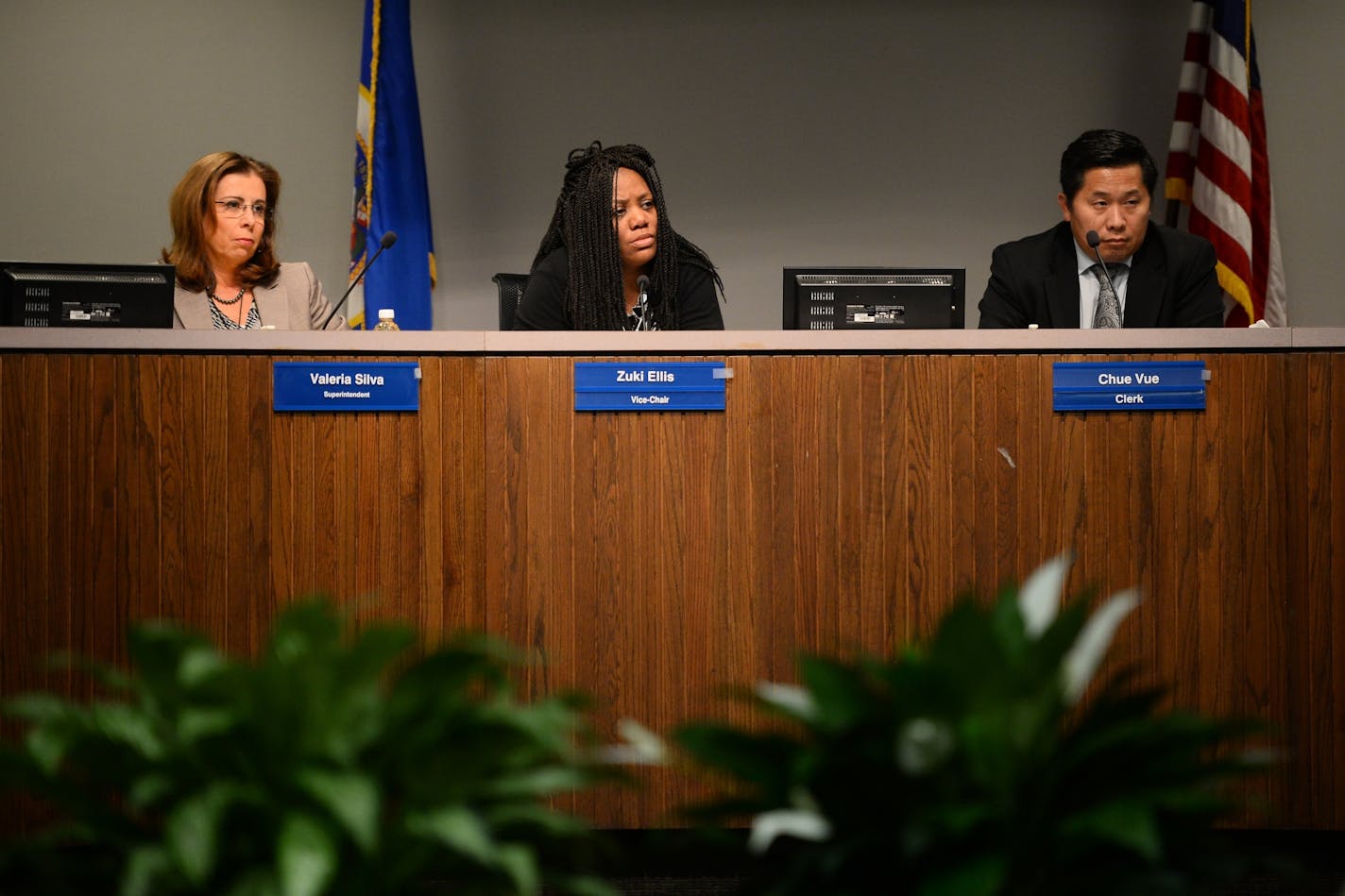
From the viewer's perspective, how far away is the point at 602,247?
3.53 meters

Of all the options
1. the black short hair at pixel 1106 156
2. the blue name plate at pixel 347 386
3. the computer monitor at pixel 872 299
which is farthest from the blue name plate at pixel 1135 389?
the blue name plate at pixel 347 386

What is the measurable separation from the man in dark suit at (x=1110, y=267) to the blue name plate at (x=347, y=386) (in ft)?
5.30

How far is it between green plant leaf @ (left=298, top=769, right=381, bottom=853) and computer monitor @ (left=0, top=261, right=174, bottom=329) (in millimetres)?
2243

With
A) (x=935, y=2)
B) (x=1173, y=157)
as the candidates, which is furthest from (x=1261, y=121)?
(x=935, y=2)

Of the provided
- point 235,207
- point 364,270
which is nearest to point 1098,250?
point 364,270

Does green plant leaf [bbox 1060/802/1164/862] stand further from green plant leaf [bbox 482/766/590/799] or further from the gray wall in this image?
the gray wall

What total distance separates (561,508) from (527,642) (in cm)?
29

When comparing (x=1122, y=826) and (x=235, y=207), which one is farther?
(x=235, y=207)

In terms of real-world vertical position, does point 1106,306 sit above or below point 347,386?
above

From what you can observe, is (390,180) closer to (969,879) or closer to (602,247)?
(602,247)

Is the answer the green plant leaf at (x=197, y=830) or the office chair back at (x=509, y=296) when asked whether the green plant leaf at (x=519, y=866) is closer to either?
the green plant leaf at (x=197, y=830)

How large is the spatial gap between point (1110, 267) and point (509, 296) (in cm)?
167

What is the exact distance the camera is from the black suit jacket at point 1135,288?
348 centimetres

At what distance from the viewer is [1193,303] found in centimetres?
349
